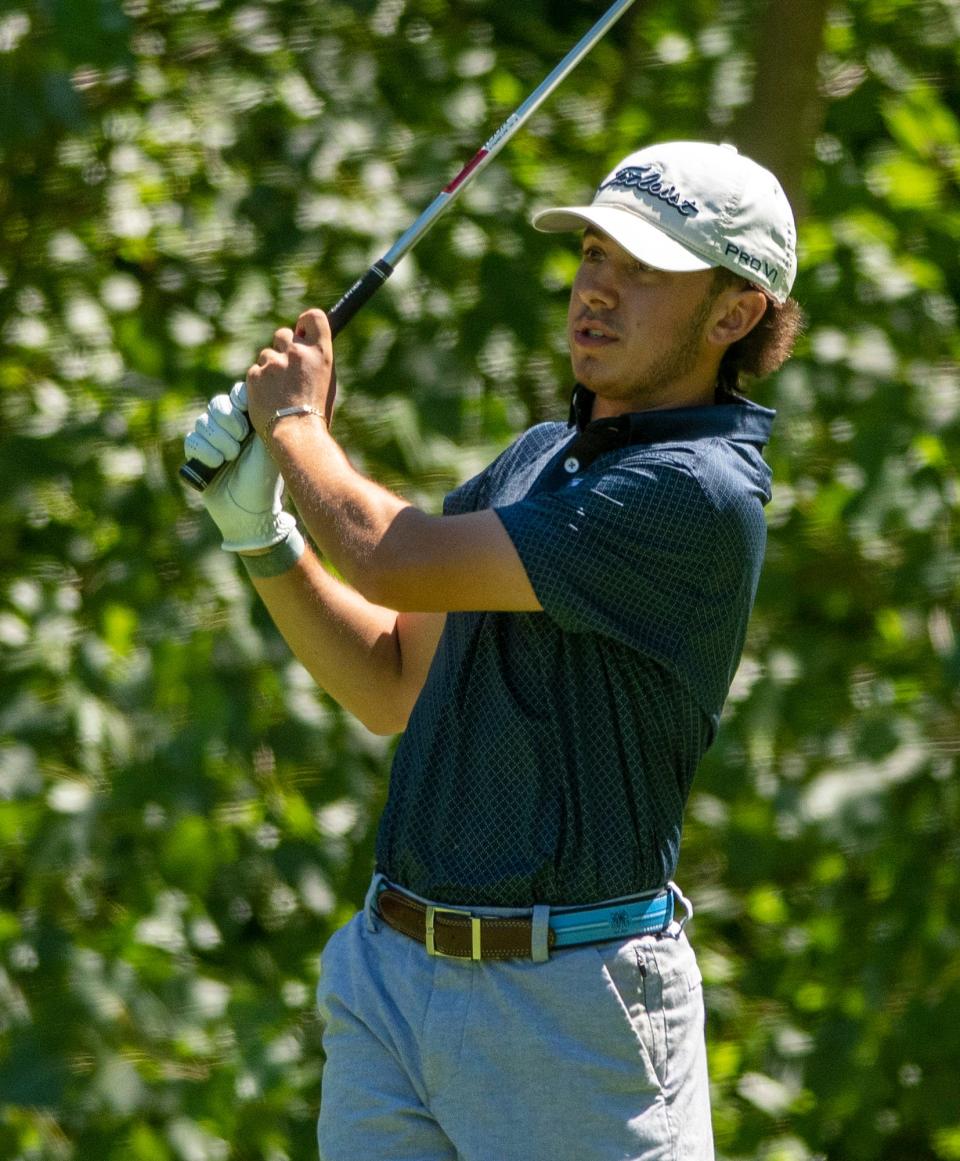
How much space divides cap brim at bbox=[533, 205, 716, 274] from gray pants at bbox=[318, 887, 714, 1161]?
2.19 ft

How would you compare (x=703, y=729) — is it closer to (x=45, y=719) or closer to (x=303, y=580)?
(x=303, y=580)

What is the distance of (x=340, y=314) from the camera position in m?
2.12

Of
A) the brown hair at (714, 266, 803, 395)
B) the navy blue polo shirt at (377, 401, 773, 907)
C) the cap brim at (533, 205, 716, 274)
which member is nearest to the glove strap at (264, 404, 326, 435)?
the navy blue polo shirt at (377, 401, 773, 907)

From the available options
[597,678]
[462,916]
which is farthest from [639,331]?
[462,916]

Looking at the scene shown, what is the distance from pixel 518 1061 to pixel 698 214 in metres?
Answer: 0.85

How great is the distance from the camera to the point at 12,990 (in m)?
3.04

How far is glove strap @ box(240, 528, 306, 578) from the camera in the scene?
7.16ft

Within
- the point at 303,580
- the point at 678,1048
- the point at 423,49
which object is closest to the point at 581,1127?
the point at 678,1048

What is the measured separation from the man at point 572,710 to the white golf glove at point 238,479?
53mm

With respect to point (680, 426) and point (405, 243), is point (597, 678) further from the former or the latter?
point (405, 243)

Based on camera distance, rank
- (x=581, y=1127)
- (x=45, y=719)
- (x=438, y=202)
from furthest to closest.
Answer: (x=45, y=719), (x=438, y=202), (x=581, y=1127)

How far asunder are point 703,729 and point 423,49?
1581 mm

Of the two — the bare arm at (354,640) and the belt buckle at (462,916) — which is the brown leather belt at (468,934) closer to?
the belt buckle at (462,916)

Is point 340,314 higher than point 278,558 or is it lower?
higher
